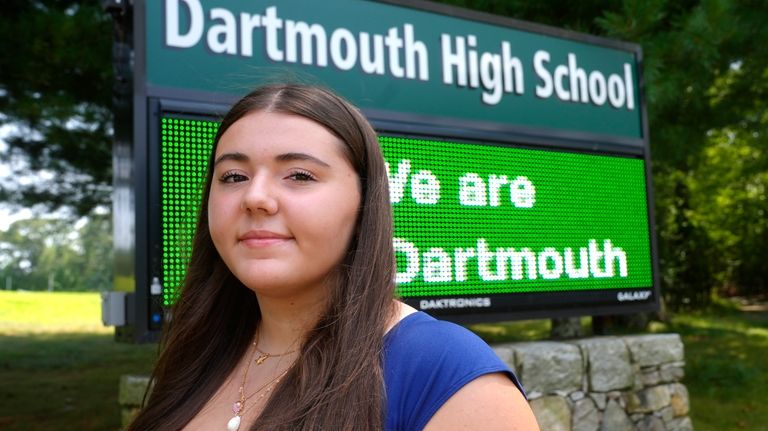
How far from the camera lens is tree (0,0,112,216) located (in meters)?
4.96

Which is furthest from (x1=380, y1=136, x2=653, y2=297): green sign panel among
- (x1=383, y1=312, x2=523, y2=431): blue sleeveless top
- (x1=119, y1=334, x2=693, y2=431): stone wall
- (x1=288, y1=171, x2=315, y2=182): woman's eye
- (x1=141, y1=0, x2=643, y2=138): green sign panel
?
(x1=383, y1=312, x2=523, y2=431): blue sleeveless top

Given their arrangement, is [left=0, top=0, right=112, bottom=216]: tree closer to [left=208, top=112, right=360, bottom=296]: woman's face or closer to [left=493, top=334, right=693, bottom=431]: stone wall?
[left=493, top=334, right=693, bottom=431]: stone wall

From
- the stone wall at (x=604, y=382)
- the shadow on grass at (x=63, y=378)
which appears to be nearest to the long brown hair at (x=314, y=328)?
the stone wall at (x=604, y=382)

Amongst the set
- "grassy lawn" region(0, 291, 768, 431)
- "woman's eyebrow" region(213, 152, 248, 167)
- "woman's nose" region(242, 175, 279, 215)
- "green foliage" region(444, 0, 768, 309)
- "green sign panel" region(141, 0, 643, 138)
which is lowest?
"grassy lawn" region(0, 291, 768, 431)

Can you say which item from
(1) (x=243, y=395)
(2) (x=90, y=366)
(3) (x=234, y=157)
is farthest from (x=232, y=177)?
(2) (x=90, y=366)

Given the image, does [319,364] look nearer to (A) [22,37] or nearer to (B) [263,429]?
(B) [263,429]

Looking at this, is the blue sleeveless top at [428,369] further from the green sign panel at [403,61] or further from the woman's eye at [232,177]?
the green sign panel at [403,61]

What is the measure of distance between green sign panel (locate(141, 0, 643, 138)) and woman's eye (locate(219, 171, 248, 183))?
144 centimetres

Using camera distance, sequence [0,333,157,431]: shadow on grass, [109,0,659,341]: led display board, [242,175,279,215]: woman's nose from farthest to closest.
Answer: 1. [0,333,157,431]: shadow on grass
2. [109,0,659,341]: led display board
3. [242,175,279,215]: woman's nose

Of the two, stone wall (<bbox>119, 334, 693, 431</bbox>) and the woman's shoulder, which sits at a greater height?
the woman's shoulder

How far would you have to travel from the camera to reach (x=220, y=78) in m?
3.21

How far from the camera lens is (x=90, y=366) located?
323 inches

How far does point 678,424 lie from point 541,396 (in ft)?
4.06

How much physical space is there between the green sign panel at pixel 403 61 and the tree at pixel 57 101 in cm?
212
